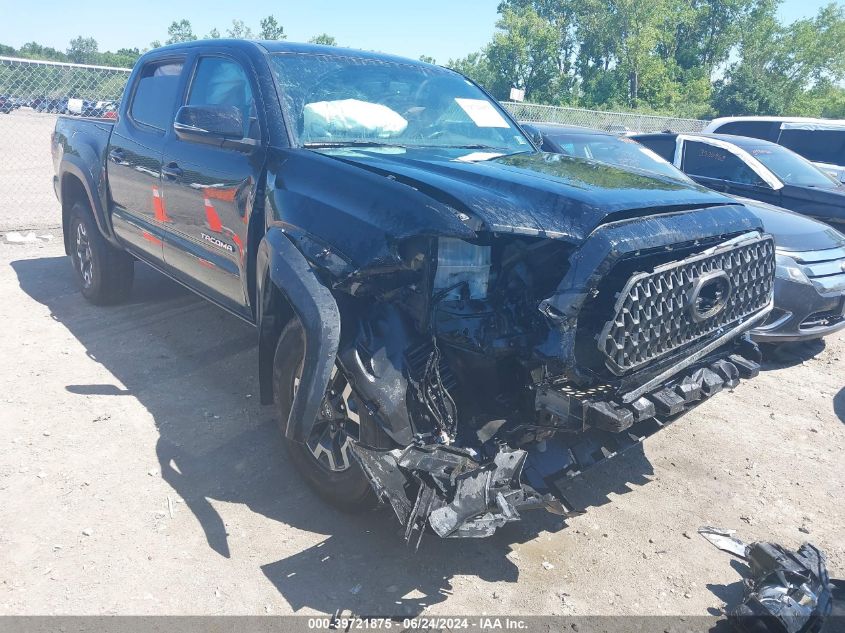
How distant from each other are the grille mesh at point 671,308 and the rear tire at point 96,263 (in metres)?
4.45

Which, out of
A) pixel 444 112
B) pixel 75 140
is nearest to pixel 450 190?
pixel 444 112

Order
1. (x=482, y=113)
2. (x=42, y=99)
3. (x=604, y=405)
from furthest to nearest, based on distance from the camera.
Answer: (x=42, y=99) → (x=482, y=113) → (x=604, y=405)

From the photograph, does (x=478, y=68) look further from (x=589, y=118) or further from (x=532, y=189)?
(x=532, y=189)

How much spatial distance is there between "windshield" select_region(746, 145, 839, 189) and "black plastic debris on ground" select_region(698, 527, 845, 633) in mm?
5456

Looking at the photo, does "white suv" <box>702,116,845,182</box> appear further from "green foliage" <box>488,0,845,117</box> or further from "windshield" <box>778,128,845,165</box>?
"green foliage" <box>488,0,845,117</box>

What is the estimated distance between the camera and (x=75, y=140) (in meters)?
5.49

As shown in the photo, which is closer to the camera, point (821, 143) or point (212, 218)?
point (212, 218)

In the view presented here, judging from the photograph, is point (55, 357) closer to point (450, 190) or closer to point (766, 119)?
point (450, 190)

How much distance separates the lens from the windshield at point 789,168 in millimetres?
7180

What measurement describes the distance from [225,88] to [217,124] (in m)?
0.66

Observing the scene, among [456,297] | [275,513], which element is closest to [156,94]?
[275,513]

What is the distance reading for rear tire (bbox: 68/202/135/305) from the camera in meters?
5.50

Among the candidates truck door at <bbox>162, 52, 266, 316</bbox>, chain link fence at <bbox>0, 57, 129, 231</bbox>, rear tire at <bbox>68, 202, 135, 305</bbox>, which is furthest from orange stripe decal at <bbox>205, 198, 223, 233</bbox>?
chain link fence at <bbox>0, 57, 129, 231</bbox>

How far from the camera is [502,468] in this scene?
2.43 metres
